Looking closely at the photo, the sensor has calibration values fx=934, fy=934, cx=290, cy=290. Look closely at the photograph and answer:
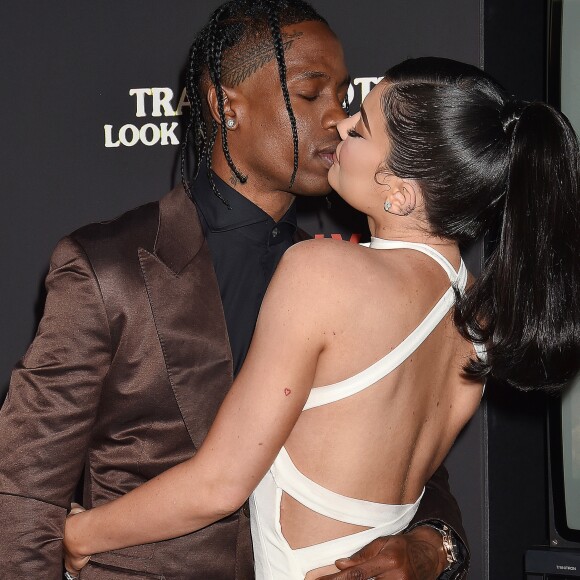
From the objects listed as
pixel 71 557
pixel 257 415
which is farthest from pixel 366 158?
pixel 71 557

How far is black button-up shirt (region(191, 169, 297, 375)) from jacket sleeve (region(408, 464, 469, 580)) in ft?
1.46

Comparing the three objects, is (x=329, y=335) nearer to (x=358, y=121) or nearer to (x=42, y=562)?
(x=358, y=121)

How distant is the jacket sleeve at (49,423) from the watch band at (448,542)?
67 cm

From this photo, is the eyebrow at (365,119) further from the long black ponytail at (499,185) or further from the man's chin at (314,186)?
the man's chin at (314,186)

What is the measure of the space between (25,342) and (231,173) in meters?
0.83

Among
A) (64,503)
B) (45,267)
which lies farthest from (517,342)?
(45,267)

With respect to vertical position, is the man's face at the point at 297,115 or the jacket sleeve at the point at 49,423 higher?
the man's face at the point at 297,115

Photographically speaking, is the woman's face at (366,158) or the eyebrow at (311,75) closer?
the woman's face at (366,158)

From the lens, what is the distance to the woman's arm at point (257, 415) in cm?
132

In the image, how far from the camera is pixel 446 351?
1479mm

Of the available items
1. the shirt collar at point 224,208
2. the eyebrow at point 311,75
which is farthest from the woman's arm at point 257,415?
the eyebrow at point 311,75

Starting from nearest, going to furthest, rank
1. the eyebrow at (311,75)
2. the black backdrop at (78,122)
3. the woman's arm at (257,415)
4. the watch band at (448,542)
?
the woman's arm at (257,415), the watch band at (448,542), the eyebrow at (311,75), the black backdrop at (78,122)

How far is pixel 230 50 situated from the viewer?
202 centimetres

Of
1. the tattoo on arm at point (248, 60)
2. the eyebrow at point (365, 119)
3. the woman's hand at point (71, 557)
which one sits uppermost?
the tattoo on arm at point (248, 60)
